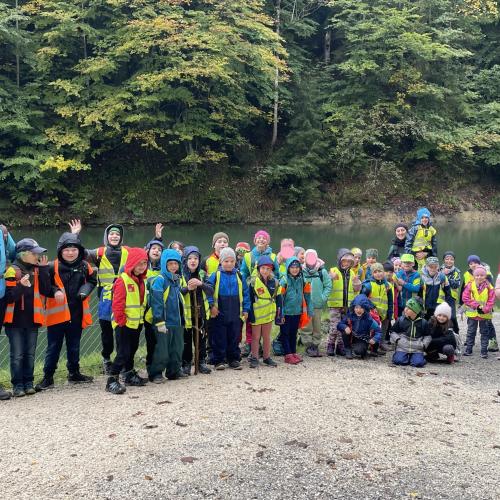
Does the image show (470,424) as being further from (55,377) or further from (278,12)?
(278,12)

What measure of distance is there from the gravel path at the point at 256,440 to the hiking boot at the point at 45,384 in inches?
8.2

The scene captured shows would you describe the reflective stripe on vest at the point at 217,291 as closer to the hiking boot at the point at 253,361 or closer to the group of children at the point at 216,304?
the group of children at the point at 216,304

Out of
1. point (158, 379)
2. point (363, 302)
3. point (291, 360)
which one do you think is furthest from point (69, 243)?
point (363, 302)

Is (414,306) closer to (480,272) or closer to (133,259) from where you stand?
(480,272)

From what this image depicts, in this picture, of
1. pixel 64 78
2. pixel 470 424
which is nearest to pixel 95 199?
pixel 64 78

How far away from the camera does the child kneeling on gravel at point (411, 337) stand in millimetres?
7137

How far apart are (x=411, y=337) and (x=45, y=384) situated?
466 cm

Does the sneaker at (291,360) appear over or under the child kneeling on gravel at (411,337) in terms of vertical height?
under

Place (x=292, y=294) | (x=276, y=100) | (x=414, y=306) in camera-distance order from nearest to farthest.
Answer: (x=292, y=294) < (x=414, y=306) < (x=276, y=100)

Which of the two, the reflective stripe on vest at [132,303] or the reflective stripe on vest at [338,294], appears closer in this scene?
the reflective stripe on vest at [132,303]

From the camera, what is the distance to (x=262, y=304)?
6750 mm

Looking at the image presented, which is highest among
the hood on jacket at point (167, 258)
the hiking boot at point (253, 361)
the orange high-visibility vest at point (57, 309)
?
the hood on jacket at point (167, 258)

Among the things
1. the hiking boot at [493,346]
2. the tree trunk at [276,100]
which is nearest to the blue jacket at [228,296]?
the hiking boot at [493,346]

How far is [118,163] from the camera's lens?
24.9m
